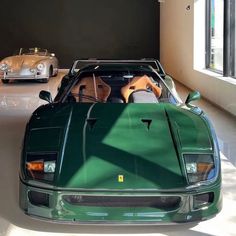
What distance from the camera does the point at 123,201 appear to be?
224 centimetres

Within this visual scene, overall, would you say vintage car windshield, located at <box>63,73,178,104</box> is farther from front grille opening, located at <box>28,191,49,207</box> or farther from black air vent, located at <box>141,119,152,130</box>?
front grille opening, located at <box>28,191,49,207</box>

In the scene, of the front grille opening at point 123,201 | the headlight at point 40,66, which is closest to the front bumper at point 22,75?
the headlight at point 40,66

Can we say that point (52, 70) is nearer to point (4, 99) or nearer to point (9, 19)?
point (4, 99)

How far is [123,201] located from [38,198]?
46 centimetres

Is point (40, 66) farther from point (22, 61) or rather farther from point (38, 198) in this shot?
point (38, 198)

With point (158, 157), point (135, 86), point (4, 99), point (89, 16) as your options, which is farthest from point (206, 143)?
point (89, 16)

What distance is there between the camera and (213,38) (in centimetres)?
909

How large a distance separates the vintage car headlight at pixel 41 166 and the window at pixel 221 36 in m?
5.48

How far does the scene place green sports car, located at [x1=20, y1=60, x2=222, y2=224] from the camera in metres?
2.22

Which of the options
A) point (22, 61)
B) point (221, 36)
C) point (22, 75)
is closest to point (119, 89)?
point (221, 36)

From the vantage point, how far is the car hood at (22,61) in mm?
10242

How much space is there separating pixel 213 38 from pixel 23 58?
15.2ft

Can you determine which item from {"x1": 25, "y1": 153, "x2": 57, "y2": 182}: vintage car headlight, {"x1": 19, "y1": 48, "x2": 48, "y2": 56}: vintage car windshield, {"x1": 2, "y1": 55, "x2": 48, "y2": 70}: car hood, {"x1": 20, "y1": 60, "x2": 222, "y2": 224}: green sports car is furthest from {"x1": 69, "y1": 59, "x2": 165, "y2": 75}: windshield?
{"x1": 19, "y1": 48, "x2": 48, "y2": 56}: vintage car windshield

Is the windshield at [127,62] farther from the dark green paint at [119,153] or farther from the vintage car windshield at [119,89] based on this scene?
the dark green paint at [119,153]
